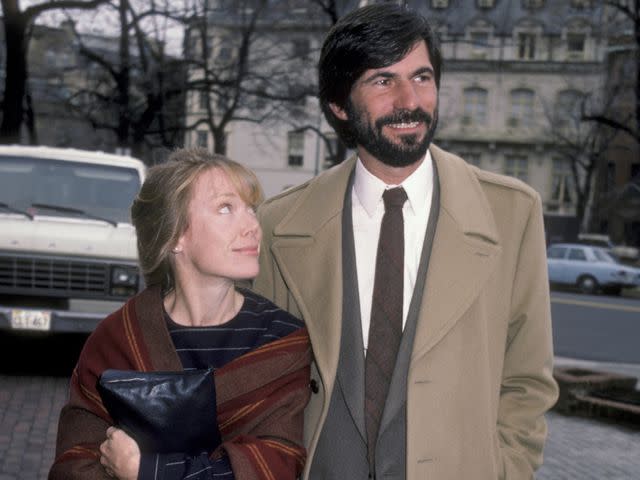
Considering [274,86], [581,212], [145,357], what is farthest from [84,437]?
[581,212]

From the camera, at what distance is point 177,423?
238 centimetres

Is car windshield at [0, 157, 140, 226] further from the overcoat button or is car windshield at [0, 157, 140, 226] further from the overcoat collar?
the overcoat button

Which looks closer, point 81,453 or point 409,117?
point 81,453

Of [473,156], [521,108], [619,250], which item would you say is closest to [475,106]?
[521,108]

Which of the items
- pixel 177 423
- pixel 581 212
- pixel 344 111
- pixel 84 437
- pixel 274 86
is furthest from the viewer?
pixel 581 212

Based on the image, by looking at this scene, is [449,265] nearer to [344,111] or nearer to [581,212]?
[344,111]

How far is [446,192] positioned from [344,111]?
367mm

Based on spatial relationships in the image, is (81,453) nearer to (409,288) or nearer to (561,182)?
(409,288)

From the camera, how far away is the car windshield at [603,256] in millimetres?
31797

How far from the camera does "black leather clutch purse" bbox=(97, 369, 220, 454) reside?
235 centimetres

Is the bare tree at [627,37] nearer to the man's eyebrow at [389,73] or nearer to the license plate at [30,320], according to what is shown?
the license plate at [30,320]

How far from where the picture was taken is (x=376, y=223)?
287 cm

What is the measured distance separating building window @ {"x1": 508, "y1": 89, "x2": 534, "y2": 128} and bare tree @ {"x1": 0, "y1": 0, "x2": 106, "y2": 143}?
46.6 m

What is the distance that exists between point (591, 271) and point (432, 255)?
29447 mm
